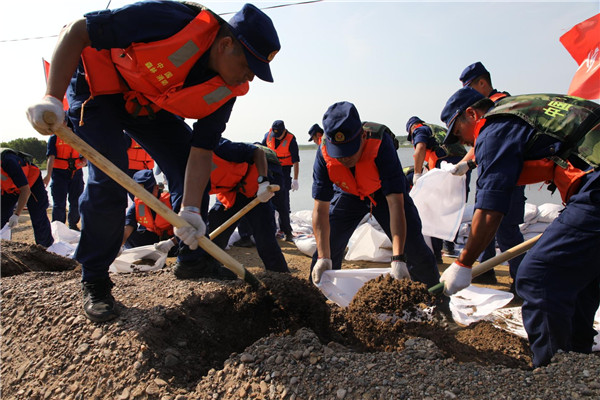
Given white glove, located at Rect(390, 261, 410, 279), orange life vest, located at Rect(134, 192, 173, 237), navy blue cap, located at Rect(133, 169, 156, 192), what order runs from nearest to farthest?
white glove, located at Rect(390, 261, 410, 279), navy blue cap, located at Rect(133, 169, 156, 192), orange life vest, located at Rect(134, 192, 173, 237)

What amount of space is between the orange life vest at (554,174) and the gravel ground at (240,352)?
0.72 m

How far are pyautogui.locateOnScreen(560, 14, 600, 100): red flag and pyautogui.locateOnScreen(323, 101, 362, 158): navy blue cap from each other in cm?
278

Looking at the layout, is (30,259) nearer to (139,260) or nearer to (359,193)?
(139,260)

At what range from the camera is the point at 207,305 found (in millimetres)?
2219

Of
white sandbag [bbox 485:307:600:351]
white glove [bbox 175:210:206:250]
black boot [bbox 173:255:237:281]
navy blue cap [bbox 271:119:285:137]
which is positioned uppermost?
navy blue cap [bbox 271:119:285:137]

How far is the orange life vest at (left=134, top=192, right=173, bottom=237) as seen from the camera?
4.37m

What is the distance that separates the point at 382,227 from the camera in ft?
10.3

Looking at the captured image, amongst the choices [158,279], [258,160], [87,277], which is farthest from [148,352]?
[258,160]

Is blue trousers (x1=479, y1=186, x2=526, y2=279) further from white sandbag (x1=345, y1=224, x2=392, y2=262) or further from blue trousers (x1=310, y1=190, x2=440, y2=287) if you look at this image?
white sandbag (x1=345, y1=224, x2=392, y2=262)

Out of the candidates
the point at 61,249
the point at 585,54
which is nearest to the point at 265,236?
the point at 61,249

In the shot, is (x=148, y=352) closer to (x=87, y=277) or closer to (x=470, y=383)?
(x=87, y=277)

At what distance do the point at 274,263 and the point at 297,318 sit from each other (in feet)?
4.32

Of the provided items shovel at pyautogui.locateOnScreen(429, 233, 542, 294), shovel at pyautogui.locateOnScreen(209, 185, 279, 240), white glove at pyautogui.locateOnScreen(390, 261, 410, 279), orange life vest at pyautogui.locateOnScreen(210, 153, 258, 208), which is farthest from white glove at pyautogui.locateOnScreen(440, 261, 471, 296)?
orange life vest at pyautogui.locateOnScreen(210, 153, 258, 208)

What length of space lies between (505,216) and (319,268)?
1.83m
